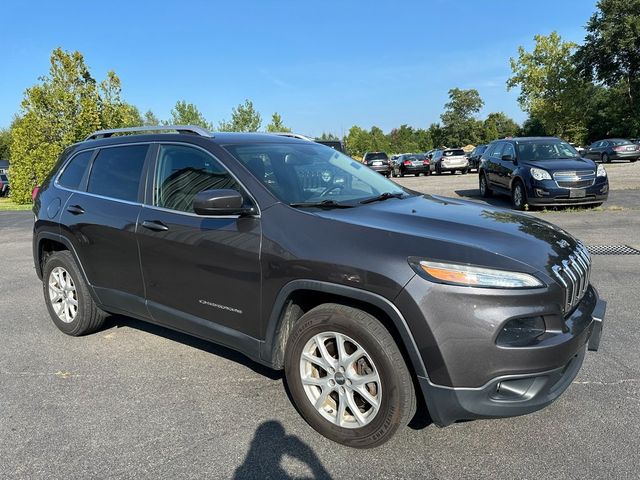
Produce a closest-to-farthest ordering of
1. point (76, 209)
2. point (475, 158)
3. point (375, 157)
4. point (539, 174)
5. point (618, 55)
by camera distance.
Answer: point (76, 209) → point (539, 174) → point (475, 158) → point (375, 157) → point (618, 55)

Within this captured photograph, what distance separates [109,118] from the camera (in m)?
19.9

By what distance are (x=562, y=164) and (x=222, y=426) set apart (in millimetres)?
10505

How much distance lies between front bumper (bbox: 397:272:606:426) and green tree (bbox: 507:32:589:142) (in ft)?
178

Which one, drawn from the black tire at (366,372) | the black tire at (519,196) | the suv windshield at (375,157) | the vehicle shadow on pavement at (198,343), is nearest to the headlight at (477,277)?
the black tire at (366,372)

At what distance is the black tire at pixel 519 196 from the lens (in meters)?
11.8

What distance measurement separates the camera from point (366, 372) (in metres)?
2.81

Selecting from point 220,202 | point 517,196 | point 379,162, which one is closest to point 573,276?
point 220,202

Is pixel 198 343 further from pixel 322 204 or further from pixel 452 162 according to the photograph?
pixel 452 162

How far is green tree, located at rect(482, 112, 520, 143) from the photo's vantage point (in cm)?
8956

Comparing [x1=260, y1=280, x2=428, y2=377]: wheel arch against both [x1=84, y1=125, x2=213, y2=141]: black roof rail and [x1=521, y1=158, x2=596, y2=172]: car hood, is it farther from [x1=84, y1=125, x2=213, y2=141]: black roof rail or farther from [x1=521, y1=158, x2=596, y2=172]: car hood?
[x1=521, y1=158, x2=596, y2=172]: car hood

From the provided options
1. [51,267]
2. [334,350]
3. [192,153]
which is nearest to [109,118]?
[51,267]

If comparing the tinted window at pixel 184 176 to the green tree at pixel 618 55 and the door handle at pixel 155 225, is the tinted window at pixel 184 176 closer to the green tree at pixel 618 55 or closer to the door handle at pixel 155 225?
the door handle at pixel 155 225

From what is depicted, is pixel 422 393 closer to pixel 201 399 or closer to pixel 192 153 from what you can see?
pixel 201 399

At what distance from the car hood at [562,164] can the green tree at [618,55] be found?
4455 centimetres
